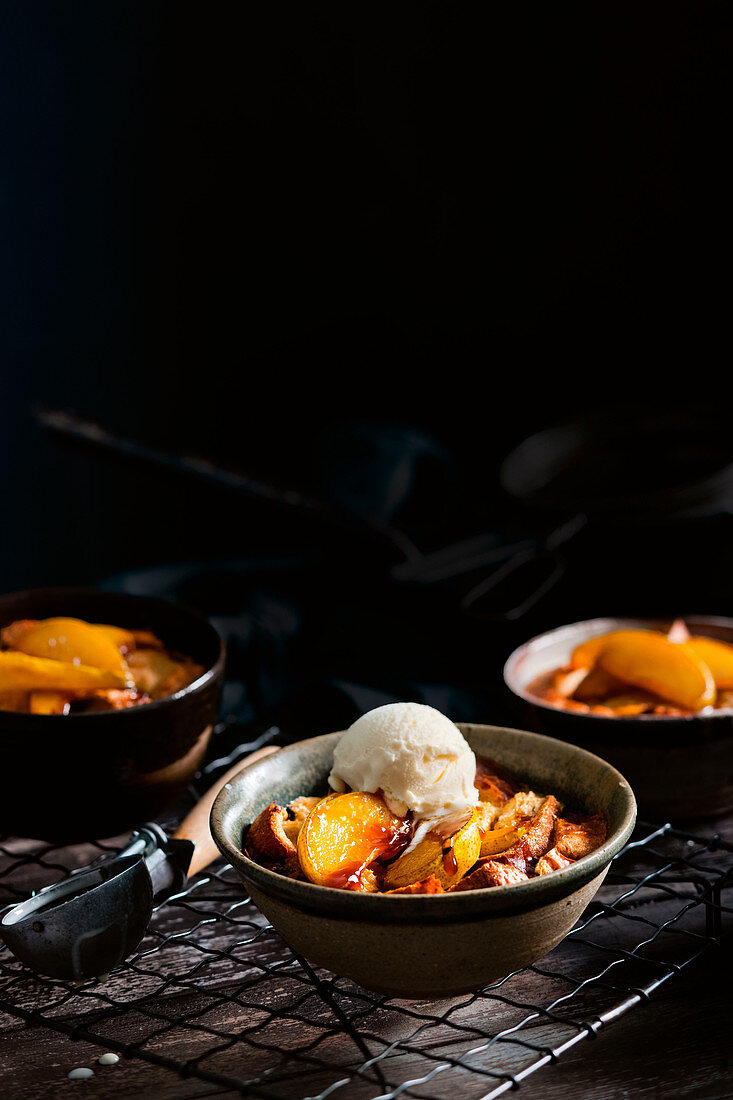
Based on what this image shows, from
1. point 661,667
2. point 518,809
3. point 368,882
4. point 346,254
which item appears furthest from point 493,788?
point 346,254

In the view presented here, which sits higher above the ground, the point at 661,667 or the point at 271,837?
the point at 661,667

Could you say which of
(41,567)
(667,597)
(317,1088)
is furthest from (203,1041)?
(41,567)

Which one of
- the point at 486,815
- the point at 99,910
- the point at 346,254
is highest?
the point at 346,254

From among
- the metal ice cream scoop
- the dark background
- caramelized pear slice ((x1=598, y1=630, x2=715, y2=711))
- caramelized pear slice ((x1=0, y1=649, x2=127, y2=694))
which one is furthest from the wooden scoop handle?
the dark background

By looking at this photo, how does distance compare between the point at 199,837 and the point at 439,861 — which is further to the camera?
the point at 199,837

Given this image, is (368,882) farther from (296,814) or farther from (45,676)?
(45,676)

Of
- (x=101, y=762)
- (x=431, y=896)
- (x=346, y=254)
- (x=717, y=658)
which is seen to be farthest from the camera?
(x=346, y=254)

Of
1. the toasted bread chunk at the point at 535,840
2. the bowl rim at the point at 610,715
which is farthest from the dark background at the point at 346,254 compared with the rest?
the toasted bread chunk at the point at 535,840

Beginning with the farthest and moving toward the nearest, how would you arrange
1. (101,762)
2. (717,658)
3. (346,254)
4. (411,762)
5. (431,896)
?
(346,254) → (717,658) → (101,762) → (411,762) → (431,896)
